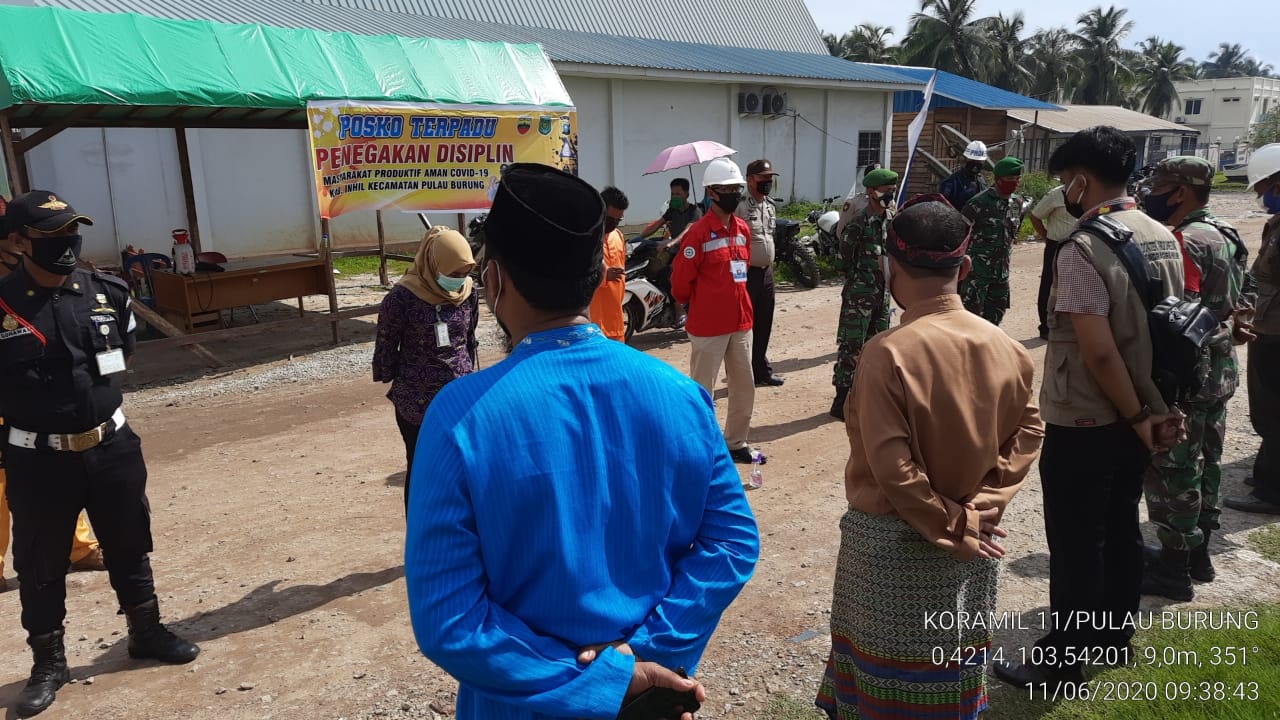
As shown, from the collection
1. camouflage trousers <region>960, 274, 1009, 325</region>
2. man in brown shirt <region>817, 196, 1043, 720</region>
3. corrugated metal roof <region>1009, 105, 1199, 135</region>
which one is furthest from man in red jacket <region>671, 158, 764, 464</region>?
corrugated metal roof <region>1009, 105, 1199, 135</region>

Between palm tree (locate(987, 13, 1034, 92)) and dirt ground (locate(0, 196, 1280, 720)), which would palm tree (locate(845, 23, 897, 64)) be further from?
dirt ground (locate(0, 196, 1280, 720))

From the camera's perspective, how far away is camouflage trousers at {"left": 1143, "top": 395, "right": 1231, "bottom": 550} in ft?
13.4

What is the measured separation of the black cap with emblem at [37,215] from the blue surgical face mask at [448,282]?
151 cm

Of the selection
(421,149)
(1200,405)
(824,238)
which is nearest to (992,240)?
Result: (1200,405)

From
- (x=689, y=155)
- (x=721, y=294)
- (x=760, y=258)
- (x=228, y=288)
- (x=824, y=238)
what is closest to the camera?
(x=721, y=294)

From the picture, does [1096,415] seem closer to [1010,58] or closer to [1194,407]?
[1194,407]

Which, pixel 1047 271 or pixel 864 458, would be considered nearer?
pixel 864 458

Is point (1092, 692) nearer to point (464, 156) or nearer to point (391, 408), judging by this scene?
point (391, 408)

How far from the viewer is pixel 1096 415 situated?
3193 mm

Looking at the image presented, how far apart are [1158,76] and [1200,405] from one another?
73602mm

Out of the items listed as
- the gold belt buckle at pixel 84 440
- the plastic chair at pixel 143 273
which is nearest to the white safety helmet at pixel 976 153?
the gold belt buckle at pixel 84 440

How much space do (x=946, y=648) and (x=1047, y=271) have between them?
7.34 meters

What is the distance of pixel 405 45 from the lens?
11094 millimetres

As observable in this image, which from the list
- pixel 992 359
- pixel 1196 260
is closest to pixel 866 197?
pixel 1196 260
